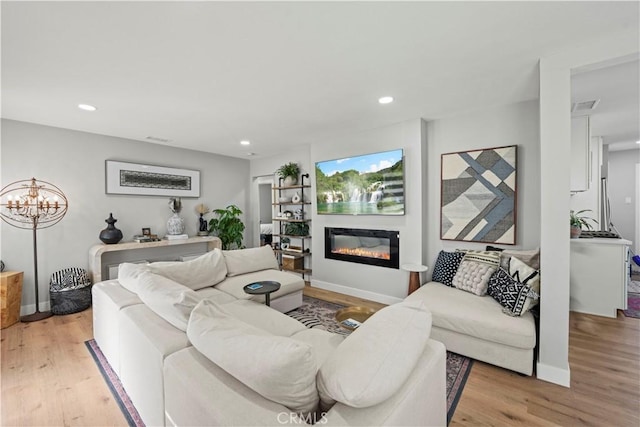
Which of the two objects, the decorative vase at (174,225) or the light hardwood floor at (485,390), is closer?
the light hardwood floor at (485,390)

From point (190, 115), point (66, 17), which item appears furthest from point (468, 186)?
point (66, 17)

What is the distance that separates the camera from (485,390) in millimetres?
1941

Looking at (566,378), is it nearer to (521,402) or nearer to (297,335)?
(521,402)

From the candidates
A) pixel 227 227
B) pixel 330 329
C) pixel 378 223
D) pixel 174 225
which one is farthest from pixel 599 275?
pixel 174 225

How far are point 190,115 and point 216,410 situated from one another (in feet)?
10.3

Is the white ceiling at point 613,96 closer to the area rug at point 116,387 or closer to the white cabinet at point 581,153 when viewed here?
the white cabinet at point 581,153

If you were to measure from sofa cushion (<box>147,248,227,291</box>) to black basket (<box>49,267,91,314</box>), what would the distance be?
1525 mm

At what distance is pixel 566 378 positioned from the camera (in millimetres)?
1960

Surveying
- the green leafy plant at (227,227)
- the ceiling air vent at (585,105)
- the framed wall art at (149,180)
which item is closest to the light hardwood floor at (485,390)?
the framed wall art at (149,180)

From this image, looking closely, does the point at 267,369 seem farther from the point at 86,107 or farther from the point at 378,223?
the point at 86,107

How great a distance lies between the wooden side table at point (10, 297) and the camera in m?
2.95

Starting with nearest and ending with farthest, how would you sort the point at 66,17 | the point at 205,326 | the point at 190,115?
→ 1. the point at 205,326
2. the point at 66,17
3. the point at 190,115

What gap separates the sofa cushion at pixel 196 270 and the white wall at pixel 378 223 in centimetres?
175

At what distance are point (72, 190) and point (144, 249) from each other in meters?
1.29
